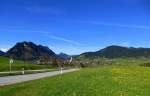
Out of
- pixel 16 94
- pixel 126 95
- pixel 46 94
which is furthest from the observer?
pixel 16 94

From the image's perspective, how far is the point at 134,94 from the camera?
23.0 m

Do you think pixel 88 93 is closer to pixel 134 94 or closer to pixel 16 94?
pixel 134 94

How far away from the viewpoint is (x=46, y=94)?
960 inches

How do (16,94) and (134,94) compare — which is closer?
(134,94)

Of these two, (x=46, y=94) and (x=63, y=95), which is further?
(x=46, y=94)

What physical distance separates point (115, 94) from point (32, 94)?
5283 millimetres

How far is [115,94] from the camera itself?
22.5 metres

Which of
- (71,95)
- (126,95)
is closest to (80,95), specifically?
(71,95)

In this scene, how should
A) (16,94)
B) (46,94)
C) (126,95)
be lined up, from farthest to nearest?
(16,94) → (46,94) → (126,95)

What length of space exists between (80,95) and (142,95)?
3144 mm

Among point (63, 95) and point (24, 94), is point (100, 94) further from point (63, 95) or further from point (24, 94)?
point (24, 94)

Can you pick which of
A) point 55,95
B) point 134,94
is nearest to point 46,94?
point 55,95

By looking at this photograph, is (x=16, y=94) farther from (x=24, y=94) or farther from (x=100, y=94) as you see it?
(x=100, y=94)

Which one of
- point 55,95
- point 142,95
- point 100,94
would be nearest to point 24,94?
point 55,95
